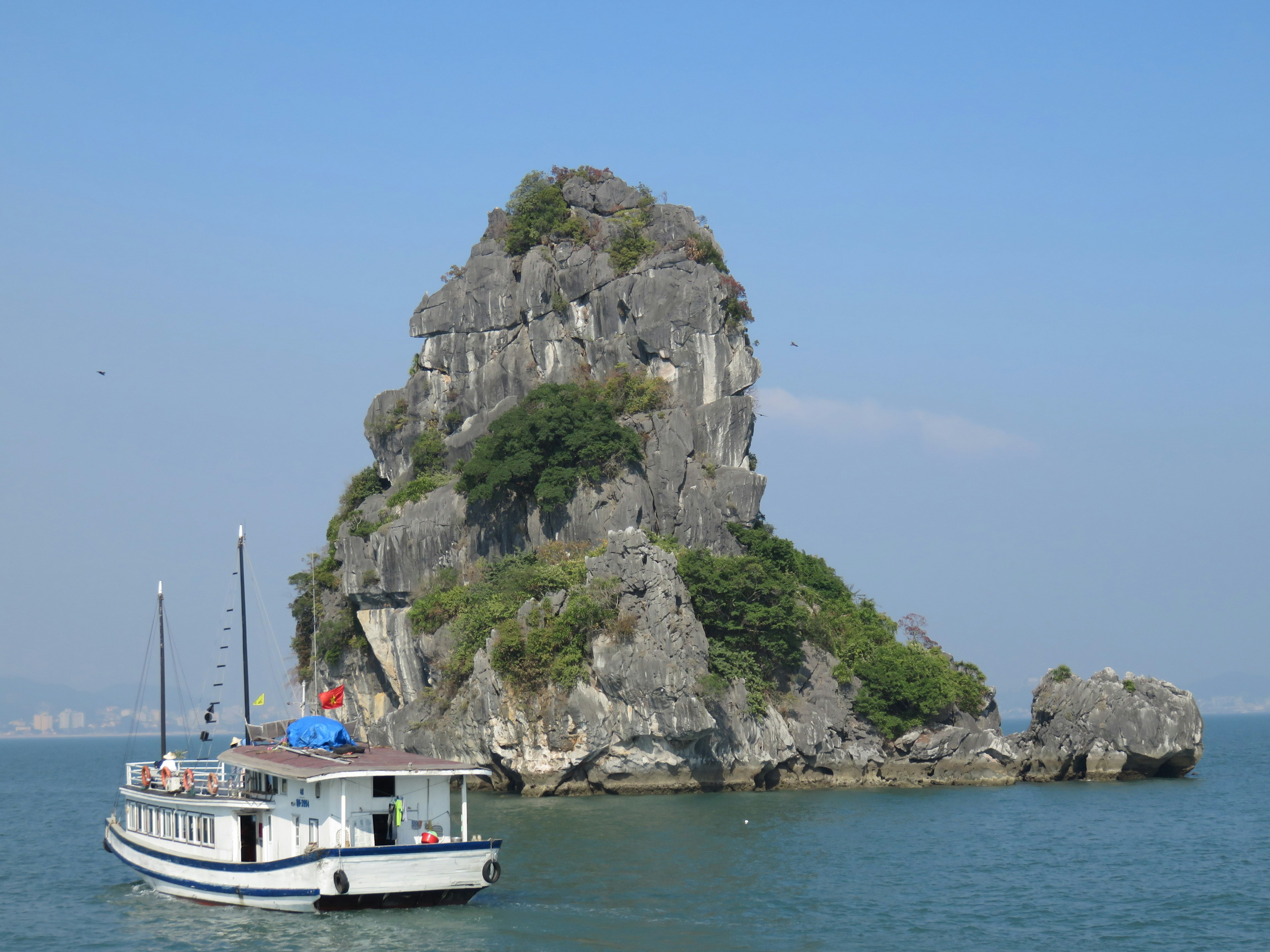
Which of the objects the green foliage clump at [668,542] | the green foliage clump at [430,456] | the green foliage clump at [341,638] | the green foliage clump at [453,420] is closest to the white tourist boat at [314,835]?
the green foliage clump at [668,542]

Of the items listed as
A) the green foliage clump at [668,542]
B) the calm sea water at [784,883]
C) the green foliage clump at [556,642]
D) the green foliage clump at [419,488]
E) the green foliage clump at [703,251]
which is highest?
the green foliage clump at [703,251]

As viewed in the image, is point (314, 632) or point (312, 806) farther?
point (314, 632)

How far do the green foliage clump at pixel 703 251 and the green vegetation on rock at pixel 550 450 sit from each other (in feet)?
31.6

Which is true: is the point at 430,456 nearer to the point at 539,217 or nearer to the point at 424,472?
the point at 424,472

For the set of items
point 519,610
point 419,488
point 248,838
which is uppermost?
point 419,488

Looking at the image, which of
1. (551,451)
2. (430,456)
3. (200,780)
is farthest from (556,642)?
(430,456)

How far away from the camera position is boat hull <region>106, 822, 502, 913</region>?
28.1 meters

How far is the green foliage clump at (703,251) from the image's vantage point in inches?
2485

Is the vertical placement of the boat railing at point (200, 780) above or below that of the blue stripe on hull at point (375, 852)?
above

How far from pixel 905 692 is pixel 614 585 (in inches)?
547

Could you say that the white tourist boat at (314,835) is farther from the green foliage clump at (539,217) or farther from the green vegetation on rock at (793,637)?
the green foliage clump at (539,217)

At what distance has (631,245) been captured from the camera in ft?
210

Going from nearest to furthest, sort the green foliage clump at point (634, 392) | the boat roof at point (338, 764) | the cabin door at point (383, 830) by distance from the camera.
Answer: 1. the boat roof at point (338, 764)
2. the cabin door at point (383, 830)
3. the green foliage clump at point (634, 392)

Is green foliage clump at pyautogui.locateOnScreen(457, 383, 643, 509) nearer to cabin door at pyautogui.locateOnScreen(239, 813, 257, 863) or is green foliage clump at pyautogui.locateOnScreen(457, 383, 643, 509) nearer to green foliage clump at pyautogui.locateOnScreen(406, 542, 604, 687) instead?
green foliage clump at pyautogui.locateOnScreen(406, 542, 604, 687)
